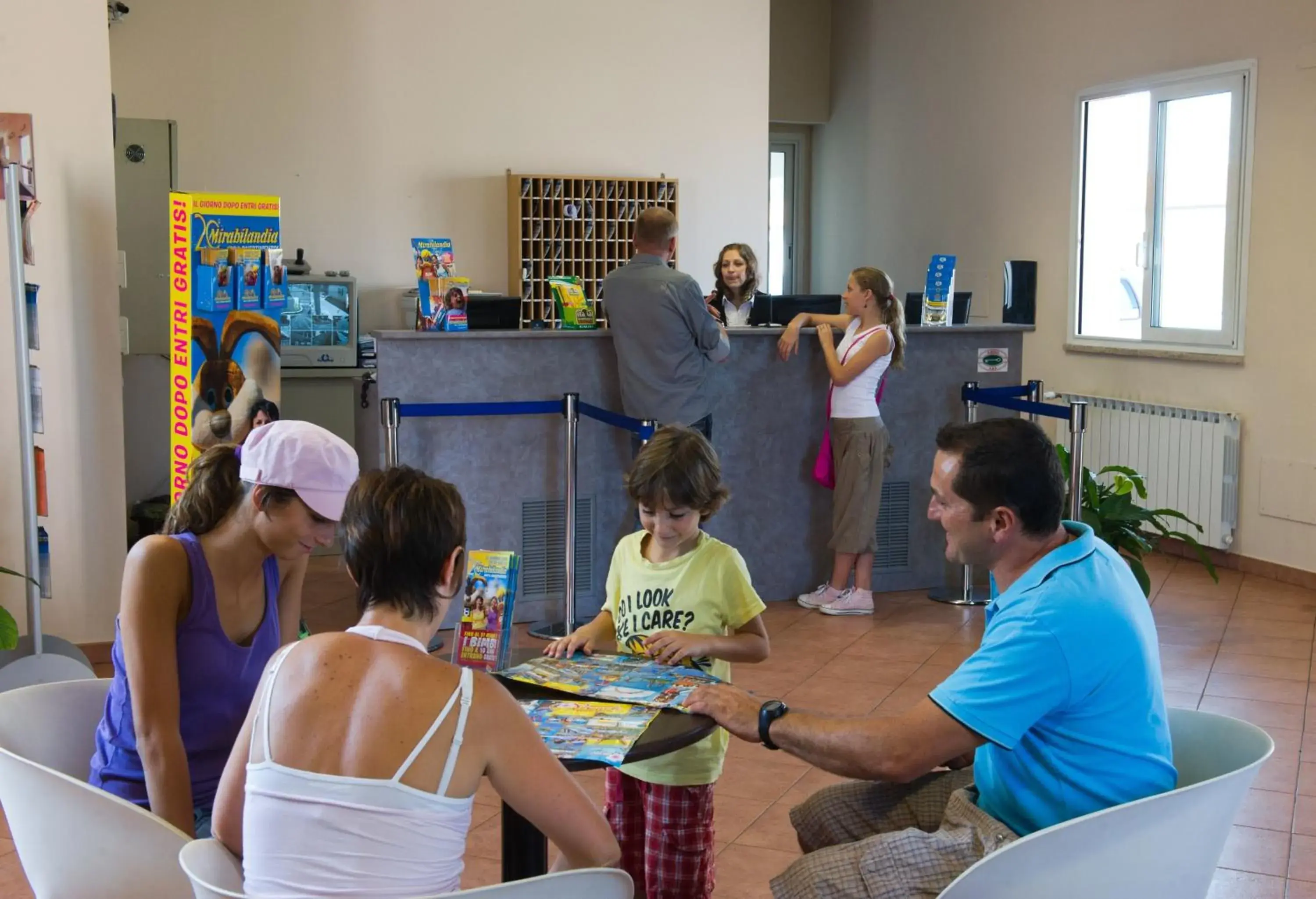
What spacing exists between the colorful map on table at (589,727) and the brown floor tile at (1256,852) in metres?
2.00

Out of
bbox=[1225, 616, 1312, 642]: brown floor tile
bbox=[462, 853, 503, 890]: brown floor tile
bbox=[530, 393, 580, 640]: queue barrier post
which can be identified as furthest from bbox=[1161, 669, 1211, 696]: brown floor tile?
bbox=[462, 853, 503, 890]: brown floor tile

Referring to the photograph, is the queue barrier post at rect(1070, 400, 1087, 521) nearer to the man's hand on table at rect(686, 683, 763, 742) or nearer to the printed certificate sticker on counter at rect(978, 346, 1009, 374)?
the printed certificate sticker on counter at rect(978, 346, 1009, 374)

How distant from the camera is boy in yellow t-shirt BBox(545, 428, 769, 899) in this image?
2.58 meters

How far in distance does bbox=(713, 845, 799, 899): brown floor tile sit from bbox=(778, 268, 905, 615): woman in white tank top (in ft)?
8.41

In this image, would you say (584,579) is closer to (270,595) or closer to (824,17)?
(270,595)

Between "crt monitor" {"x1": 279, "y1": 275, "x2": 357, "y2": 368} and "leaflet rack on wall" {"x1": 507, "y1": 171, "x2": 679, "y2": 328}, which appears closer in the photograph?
"crt monitor" {"x1": 279, "y1": 275, "x2": 357, "y2": 368}

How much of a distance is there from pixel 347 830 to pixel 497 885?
23cm

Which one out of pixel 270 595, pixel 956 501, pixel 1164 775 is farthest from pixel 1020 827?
pixel 270 595

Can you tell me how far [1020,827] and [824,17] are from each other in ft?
31.8

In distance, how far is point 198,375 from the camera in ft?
17.0

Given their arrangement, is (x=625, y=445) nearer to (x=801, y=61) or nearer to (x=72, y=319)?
(x=72, y=319)

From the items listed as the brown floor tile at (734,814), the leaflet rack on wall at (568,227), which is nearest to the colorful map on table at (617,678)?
the brown floor tile at (734,814)

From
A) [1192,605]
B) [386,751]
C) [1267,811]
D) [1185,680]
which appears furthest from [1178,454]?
[386,751]

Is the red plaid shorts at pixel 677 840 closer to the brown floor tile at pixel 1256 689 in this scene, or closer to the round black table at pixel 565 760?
the round black table at pixel 565 760
